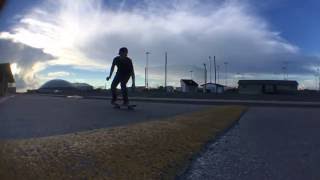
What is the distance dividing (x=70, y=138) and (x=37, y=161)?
160 centimetres

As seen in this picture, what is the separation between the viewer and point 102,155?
721 cm

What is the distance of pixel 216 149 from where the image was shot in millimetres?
9297

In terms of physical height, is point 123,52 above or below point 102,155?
above

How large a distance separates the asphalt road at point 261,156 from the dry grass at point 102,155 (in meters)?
0.35

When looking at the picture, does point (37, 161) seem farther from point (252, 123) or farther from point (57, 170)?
point (252, 123)

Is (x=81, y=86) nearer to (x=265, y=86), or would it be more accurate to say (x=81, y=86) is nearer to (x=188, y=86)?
(x=188, y=86)

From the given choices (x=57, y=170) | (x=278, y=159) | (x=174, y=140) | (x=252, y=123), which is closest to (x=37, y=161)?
(x=57, y=170)

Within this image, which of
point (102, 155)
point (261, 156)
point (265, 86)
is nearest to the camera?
point (102, 155)

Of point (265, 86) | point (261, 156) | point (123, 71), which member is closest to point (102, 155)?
point (261, 156)

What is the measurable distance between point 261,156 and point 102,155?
2849 millimetres

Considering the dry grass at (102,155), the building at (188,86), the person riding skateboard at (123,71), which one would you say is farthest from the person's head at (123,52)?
the building at (188,86)

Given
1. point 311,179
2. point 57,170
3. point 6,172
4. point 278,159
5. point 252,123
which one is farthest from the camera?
point 252,123

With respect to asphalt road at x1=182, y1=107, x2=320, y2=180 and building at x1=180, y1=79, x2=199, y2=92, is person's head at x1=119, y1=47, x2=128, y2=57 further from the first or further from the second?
building at x1=180, y1=79, x2=199, y2=92

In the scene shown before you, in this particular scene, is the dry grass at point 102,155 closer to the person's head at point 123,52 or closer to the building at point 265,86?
the person's head at point 123,52
